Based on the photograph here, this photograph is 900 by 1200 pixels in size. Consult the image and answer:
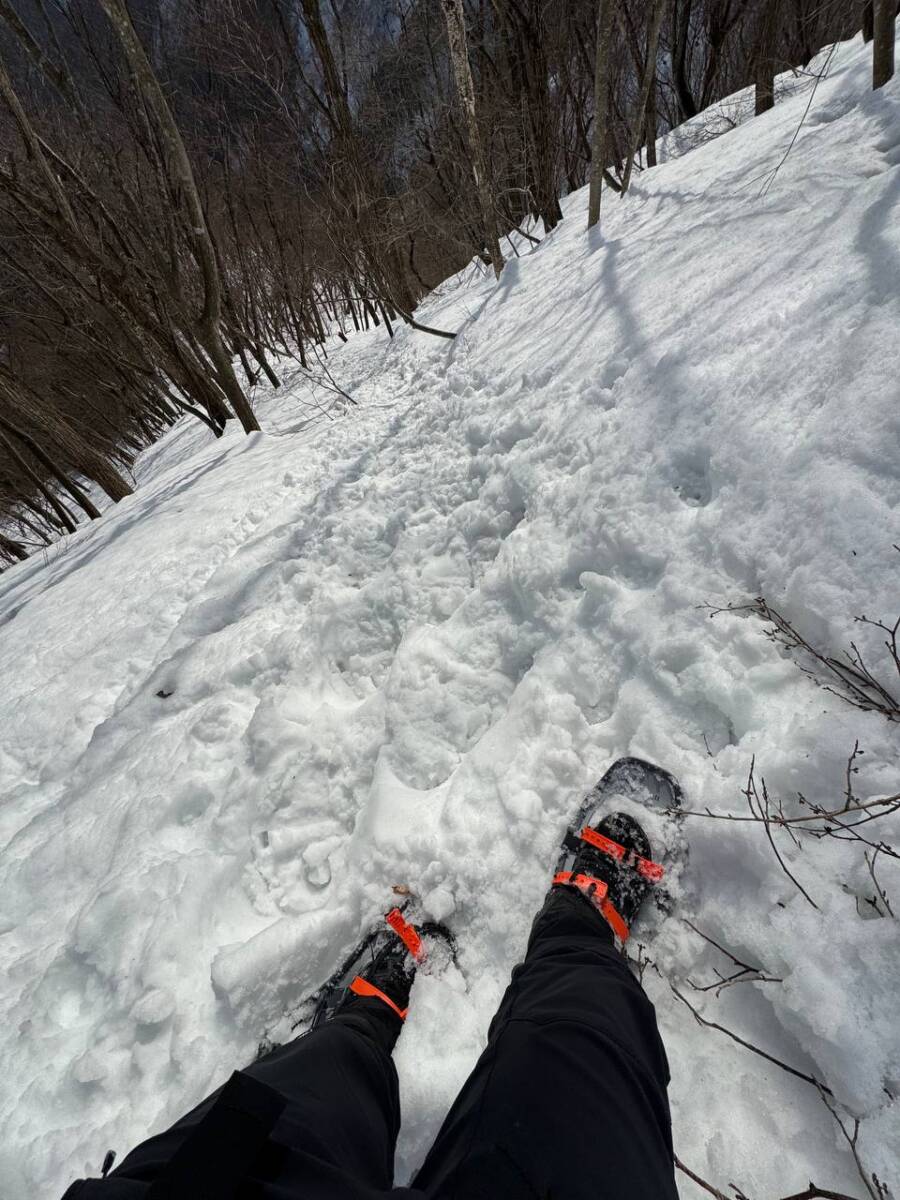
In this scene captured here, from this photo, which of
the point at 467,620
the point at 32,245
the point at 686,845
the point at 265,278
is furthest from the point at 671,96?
the point at 686,845

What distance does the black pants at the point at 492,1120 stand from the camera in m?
0.76

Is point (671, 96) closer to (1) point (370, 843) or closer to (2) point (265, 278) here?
(2) point (265, 278)

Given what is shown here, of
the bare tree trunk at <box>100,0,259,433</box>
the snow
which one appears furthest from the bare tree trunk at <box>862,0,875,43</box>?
the bare tree trunk at <box>100,0,259,433</box>

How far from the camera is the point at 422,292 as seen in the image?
14.2m

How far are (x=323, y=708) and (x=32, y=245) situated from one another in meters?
8.36

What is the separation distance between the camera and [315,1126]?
93 centimetres

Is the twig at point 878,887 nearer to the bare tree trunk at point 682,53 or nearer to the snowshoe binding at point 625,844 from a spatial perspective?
the snowshoe binding at point 625,844

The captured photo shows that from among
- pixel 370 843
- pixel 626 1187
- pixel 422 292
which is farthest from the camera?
pixel 422 292

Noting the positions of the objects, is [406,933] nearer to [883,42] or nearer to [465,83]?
[883,42]

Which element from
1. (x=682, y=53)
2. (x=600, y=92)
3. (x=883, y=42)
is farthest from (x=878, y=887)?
(x=682, y=53)

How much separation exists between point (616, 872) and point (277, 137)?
11677 millimetres

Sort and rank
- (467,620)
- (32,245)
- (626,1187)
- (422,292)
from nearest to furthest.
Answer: (626,1187) → (467,620) → (32,245) → (422,292)

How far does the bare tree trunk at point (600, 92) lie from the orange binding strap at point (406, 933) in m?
5.61

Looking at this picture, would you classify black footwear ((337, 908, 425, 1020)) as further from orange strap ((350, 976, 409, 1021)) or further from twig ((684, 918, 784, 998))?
twig ((684, 918, 784, 998))
